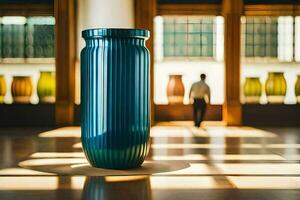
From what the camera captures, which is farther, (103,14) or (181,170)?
(103,14)

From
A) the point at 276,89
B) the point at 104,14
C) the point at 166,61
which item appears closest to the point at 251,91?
the point at 276,89

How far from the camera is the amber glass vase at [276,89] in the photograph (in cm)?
1360

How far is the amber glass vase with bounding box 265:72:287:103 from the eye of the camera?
1360 cm

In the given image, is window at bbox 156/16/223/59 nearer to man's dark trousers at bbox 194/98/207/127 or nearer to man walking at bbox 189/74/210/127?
man walking at bbox 189/74/210/127

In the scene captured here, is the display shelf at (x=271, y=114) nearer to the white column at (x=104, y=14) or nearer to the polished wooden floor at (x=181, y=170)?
the polished wooden floor at (x=181, y=170)

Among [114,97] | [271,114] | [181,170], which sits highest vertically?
[114,97]

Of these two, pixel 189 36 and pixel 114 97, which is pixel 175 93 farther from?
pixel 114 97

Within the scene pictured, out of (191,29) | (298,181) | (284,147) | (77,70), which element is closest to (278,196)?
(298,181)

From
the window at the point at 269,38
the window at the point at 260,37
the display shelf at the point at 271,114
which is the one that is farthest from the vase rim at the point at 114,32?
the window at the point at 260,37

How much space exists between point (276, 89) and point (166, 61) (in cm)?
273

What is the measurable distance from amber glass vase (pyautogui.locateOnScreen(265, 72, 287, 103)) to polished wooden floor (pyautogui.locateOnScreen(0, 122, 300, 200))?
9.07ft

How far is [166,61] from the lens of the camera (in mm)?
14828

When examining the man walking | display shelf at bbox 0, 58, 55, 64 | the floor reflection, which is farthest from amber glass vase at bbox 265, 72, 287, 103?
the floor reflection

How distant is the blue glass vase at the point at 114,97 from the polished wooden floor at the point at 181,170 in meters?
0.51
